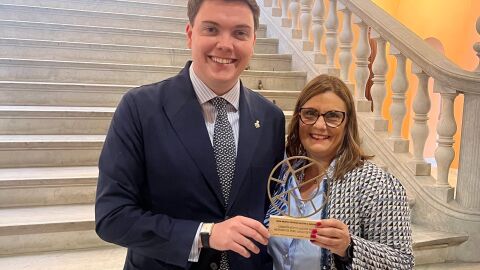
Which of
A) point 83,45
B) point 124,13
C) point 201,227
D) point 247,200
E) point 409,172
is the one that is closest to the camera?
point 201,227

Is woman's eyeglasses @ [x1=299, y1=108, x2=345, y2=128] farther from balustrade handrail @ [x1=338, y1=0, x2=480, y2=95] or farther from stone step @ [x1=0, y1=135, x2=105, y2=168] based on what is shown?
stone step @ [x1=0, y1=135, x2=105, y2=168]

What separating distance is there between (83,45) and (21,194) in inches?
63.5

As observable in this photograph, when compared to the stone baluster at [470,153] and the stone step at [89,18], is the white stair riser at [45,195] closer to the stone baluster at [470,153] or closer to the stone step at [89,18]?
the stone step at [89,18]

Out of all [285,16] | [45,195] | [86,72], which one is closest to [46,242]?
[45,195]

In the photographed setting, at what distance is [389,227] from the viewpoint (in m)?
1.12

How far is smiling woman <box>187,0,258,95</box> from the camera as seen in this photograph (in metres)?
1.02

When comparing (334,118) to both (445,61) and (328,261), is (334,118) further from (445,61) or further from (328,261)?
(445,61)

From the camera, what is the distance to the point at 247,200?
1105 millimetres

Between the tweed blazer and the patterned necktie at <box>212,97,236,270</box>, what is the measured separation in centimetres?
29

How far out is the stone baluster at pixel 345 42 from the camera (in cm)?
325

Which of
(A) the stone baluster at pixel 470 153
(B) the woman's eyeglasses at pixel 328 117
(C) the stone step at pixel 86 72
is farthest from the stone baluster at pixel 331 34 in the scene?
(B) the woman's eyeglasses at pixel 328 117

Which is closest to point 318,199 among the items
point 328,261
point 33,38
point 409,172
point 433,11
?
point 328,261

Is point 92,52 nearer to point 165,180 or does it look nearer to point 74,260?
point 74,260

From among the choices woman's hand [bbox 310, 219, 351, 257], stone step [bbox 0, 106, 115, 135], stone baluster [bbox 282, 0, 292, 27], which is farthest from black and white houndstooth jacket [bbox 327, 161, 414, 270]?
stone baluster [bbox 282, 0, 292, 27]
